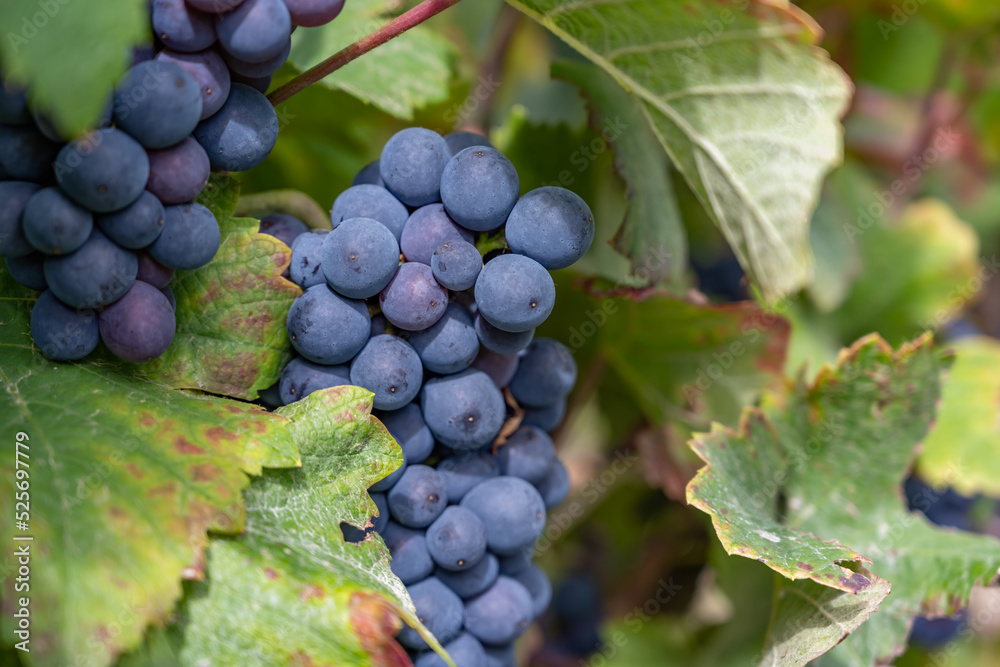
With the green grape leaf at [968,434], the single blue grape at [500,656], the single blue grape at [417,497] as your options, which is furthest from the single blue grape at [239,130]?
the green grape leaf at [968,434]

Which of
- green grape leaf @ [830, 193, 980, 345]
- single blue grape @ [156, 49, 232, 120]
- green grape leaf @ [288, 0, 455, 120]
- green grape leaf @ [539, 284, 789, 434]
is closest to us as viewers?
single blue grape @ [156, 49, 232, 120]

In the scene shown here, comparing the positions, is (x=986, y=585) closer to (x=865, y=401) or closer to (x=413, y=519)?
(x=865, y=401)

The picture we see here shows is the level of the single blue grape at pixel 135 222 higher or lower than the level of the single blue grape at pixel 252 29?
lower

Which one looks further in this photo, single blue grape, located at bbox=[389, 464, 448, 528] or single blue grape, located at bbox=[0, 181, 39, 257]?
single blue grape, located at bbox=[389, 464, 448, 528]

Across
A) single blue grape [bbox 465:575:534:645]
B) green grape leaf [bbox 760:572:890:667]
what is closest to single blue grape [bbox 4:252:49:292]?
single blue grape [bbox 465:575:534:645]

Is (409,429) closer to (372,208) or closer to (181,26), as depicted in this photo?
(372,208)

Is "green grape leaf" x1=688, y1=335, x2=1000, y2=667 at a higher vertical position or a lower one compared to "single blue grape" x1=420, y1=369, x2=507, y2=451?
lower

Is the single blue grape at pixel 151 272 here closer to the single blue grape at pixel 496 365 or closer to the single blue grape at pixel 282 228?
the single blue grape at pixel 282 228

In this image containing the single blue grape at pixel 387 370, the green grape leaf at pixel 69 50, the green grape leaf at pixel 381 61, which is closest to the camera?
the green grape leaf at pixel 69 50

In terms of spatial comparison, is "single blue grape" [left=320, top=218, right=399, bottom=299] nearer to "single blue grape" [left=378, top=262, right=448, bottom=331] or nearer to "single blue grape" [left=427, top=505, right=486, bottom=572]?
"single blue grape" [left=378, top=262, right=448, bottom=331]
